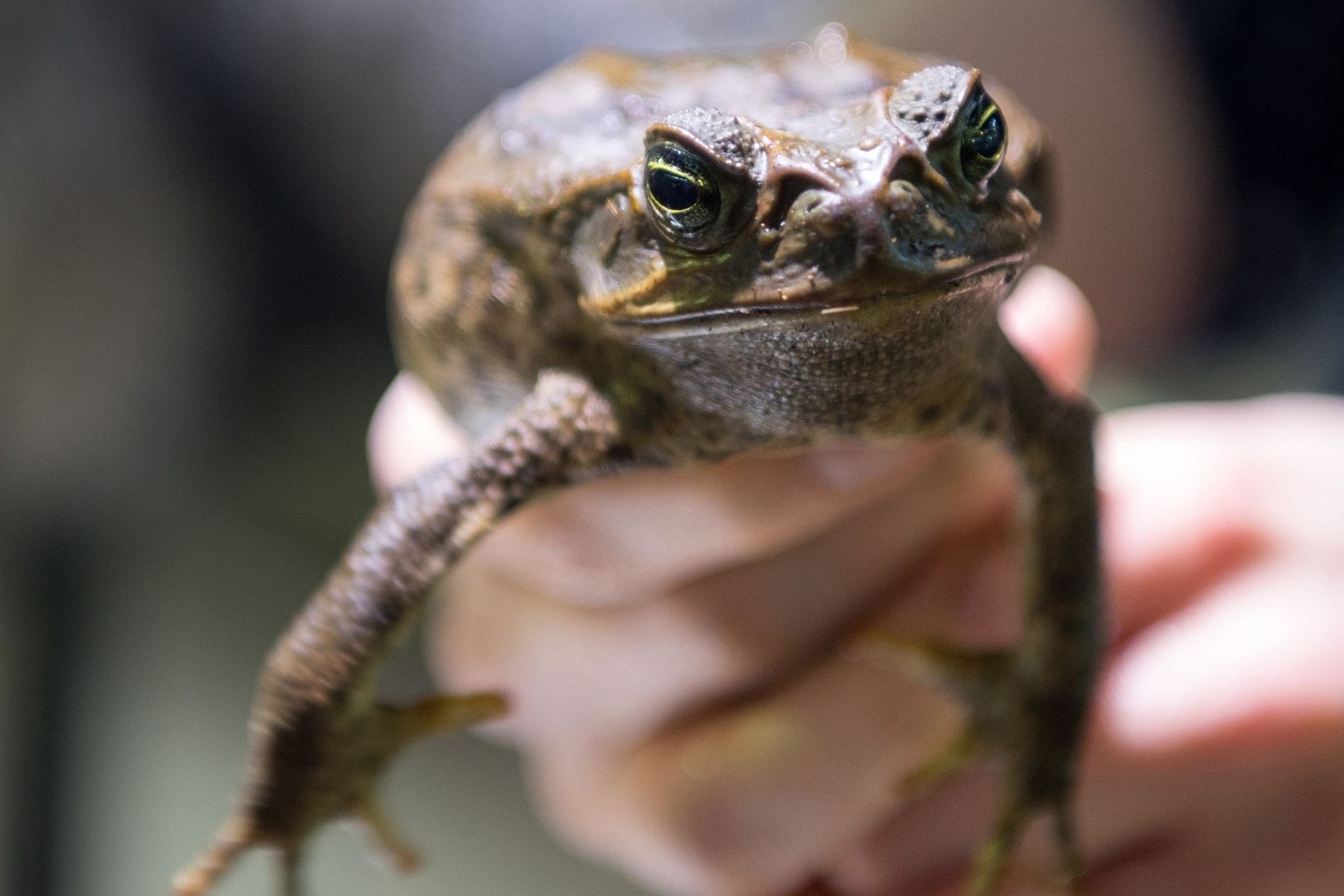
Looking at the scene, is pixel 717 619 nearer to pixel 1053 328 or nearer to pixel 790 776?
pixel 790 776

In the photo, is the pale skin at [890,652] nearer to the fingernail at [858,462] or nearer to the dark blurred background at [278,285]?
the fingernail at [858,462]

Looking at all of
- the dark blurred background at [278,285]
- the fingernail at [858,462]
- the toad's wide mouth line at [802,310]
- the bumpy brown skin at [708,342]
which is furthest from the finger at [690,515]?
the dark blurred background at [278,285]

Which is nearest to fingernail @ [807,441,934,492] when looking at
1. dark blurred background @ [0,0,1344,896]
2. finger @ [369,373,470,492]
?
finger @ [369,373,470,492]

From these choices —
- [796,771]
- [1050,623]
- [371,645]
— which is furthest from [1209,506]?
[371,645]

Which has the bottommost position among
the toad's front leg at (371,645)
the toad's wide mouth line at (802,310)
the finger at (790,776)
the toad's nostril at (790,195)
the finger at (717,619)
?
the finger at (790,776)

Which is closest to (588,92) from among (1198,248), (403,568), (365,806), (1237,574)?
(403,568)

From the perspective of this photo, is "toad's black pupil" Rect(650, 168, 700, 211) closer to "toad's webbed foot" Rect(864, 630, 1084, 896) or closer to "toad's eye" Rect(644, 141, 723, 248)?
"toad's eye" Rect(644, 141, 723, 248)
